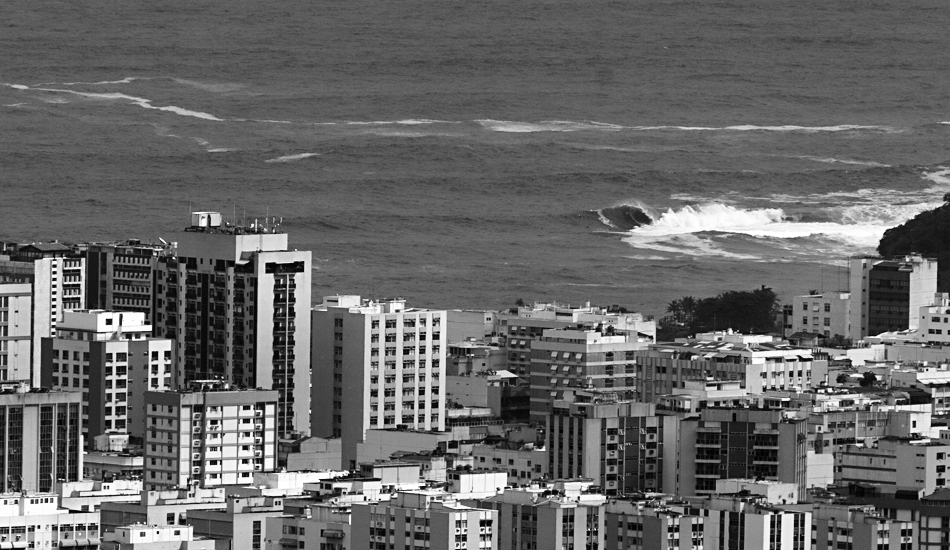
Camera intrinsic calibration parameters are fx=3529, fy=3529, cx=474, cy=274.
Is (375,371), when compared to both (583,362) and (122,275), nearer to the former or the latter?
(583,362)

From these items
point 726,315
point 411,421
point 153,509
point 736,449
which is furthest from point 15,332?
point 726,315

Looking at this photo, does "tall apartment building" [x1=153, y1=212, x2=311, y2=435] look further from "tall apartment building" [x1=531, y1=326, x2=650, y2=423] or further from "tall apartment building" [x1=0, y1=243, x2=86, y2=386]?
"tall apartment building" [x1=531, y1=326, x2=650, y2=423]

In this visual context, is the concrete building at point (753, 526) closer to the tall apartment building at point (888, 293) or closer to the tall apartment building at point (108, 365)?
the tall apartment building at point (108, 365)

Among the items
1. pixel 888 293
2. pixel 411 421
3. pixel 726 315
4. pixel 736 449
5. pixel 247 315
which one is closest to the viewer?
pixel 736 449

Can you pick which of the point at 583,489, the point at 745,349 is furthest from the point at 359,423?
the point at 583,489

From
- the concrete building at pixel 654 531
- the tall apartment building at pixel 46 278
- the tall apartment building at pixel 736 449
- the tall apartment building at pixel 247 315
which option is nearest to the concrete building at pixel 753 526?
the concrete building at pixel 654 531

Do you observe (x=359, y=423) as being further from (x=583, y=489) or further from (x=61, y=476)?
(x=583, y=489)
